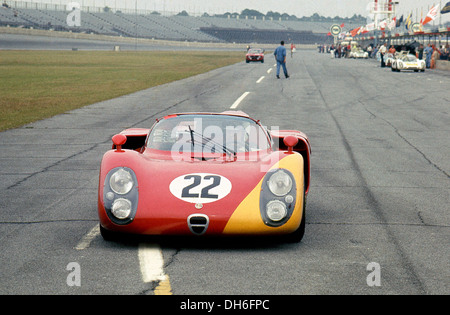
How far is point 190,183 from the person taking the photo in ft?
18.2

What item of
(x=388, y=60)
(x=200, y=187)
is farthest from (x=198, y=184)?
(x=388, y=60)

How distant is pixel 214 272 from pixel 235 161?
1.53 metres

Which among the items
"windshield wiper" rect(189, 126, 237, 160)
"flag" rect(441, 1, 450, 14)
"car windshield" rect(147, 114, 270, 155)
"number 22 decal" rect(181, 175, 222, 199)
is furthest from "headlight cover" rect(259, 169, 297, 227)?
"flag" rect(441, 1, 450, 14)

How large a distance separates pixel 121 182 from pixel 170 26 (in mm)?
134485

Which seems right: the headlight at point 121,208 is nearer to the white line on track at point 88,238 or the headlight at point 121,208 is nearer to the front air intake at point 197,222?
the white line on track at point 88,238

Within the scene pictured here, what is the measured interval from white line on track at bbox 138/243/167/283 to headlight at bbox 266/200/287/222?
97 cm

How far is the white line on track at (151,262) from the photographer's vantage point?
4.66 metres

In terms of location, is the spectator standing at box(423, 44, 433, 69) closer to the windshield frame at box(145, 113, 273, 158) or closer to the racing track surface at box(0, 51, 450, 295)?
the racing track surface at box(0, 51, 450, 295)

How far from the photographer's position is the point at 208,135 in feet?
21.9

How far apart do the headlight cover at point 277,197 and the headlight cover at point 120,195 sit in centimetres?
109

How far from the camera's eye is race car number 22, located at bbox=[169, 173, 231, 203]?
5422 millimetres

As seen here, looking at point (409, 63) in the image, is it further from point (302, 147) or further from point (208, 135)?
point (208, 135)

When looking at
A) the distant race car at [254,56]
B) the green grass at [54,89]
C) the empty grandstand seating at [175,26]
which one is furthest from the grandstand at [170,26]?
the green grass at [54,89]

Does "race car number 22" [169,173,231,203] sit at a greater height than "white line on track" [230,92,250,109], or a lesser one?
greater
